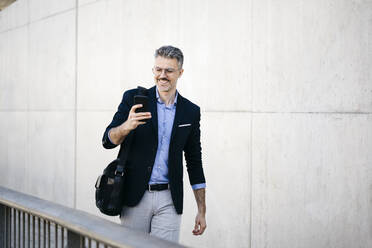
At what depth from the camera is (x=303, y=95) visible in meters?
3.62

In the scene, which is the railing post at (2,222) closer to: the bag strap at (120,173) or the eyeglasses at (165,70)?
the bag strap at (120,173)

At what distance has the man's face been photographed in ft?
8.00

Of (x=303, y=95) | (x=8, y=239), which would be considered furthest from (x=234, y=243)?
(x=8, y=239)

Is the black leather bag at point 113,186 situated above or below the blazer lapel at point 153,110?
below

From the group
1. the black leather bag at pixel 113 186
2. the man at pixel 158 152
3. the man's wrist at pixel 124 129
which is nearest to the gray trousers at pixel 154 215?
the man at pixel 158 152

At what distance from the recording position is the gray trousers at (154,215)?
8.06 feet

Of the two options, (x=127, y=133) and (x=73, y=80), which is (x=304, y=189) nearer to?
(x=127, y=133)

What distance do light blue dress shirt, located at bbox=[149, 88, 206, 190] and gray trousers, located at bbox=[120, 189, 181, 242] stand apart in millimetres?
94

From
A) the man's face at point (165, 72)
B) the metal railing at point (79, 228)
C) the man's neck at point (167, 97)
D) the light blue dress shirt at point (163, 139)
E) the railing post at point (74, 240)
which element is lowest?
the railing post at point (74, 240)

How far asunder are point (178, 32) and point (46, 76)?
362 centimetres

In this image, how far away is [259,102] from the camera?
3.97 m

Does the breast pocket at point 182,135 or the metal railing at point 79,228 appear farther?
the breast pocket at point 182,135

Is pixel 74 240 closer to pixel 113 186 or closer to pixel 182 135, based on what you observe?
pixel 113 186

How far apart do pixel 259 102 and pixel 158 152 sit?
1771 millimetres
